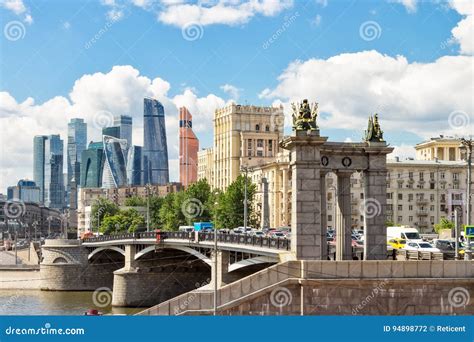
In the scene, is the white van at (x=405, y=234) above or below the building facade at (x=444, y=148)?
below

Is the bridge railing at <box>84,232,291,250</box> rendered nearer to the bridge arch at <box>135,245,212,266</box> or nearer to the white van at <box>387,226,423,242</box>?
the bridge arch at <box>135,245,212,266</box>

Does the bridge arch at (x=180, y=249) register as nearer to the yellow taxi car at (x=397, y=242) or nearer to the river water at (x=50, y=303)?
the river water at (x=50, y=303)

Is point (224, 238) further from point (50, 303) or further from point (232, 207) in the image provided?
point (232, 207)

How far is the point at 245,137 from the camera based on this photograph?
180 metres

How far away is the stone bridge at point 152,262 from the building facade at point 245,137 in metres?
73.6

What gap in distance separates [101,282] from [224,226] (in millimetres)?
28125

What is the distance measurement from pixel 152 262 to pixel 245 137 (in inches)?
3545

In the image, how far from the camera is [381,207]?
43469 mm

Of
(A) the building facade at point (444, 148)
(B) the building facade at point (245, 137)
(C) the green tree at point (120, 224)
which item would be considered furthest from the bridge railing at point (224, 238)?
(B) the building facade at point (245, 137)

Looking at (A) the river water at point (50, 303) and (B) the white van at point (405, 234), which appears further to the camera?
(A) the river water at point (50, 303)

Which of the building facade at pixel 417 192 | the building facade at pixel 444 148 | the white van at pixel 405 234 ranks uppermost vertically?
the building facade at pixel 444 148

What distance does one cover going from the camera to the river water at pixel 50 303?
260 feet

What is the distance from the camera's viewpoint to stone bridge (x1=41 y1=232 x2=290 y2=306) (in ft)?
204

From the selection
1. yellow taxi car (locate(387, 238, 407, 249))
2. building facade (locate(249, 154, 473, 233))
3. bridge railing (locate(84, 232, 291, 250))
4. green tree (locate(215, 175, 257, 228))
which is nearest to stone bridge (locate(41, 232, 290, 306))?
bridge railing (locate(84, 232, 291, 250))
